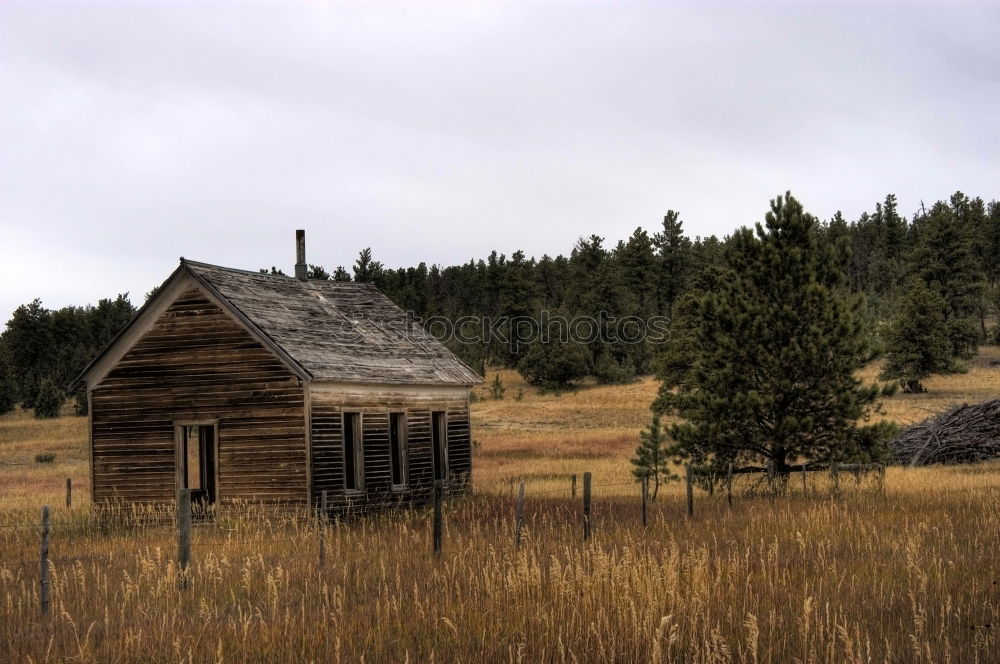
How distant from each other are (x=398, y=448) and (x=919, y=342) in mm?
46466

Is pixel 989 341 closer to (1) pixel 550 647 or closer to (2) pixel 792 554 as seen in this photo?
(2) pixel 792 554

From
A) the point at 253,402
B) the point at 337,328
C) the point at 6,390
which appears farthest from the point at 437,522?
the point at 6,390

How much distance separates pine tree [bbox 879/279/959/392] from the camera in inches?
2356

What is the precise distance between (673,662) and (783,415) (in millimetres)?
14868

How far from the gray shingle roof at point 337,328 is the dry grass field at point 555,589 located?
3396mm

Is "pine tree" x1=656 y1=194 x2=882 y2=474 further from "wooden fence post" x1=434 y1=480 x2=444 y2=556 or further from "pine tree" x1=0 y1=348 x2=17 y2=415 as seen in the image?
"pine tree" x1=0 y1=348 x2=17 y2=415

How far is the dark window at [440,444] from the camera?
79.2 ft

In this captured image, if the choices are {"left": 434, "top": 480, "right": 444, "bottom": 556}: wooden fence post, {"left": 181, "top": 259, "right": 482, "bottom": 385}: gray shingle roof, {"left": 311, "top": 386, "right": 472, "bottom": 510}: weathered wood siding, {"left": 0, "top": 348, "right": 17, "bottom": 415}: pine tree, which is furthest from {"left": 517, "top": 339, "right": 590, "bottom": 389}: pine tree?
{"left": 434, "top": 480, "right": 444, "bottom": 556}: wooden fence post

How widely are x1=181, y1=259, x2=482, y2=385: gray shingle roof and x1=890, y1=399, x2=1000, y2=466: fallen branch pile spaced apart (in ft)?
48.9

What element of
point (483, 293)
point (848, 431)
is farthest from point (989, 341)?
point (848, 431)

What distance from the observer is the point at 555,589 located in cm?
920

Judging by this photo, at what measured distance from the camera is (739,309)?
69.5 ft

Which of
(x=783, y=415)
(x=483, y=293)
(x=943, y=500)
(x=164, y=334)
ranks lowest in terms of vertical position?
(x=943, y=500)

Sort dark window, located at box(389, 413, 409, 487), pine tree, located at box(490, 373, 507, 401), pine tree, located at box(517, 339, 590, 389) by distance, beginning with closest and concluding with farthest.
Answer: dark window, located at box(389, 413, 409, 487) → pine tree, located at box(490, 373, 507, 401) → pine tree, located at box(517, 339, 590, 389)
